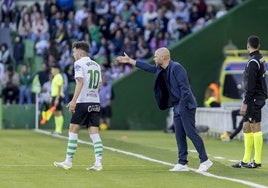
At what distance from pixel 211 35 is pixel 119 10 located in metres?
4.28

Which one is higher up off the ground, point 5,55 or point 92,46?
point 92,46

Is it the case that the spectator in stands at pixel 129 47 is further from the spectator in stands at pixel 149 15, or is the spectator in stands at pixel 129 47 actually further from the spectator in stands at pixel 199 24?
the spectator in stands at pixel 199 24

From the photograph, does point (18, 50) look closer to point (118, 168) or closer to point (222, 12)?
point (222, 12)

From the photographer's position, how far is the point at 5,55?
125 feet

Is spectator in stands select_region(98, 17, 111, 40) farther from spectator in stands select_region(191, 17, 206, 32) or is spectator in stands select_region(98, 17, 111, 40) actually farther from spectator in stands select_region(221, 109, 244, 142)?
spectator in stands select_region(221, 109, 244, 142)

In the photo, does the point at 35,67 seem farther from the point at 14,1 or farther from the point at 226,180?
the point at 226,180

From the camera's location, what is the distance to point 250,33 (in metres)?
38.1

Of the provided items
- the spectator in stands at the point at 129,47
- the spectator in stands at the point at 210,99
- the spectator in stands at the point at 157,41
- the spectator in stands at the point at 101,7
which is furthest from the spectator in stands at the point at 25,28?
the spectator in stands at the point at 210,99

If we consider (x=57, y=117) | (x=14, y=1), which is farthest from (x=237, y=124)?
(x=14, y=1)

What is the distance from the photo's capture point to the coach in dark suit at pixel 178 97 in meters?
17.1

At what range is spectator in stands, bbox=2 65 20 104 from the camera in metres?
36.8

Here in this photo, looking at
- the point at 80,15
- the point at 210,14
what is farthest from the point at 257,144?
the point at 80,15

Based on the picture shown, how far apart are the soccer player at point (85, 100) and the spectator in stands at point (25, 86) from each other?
19613 millimetres

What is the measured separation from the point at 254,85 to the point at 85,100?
300cm
